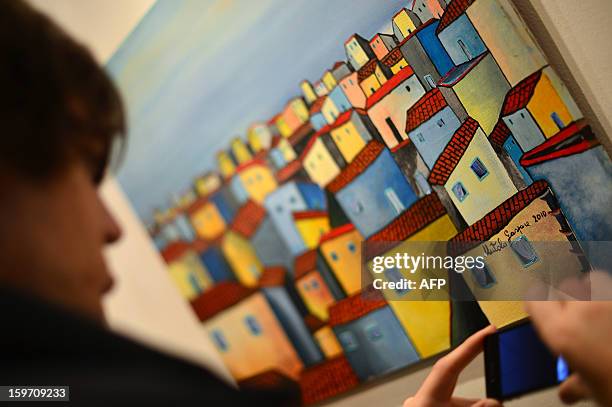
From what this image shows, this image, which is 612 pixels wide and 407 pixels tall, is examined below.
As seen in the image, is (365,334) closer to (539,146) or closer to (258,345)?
(258,345)

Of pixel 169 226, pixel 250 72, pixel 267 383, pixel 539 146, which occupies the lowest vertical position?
pixel 267 383

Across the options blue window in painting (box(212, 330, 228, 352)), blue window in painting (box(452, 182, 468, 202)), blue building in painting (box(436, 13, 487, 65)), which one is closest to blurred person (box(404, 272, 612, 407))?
blue window in painting (box(452, 182, 468, 202))

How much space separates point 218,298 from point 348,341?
0.33 m

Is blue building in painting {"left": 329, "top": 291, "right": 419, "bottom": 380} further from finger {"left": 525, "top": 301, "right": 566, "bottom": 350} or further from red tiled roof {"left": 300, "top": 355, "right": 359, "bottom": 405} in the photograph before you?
finger {"left": 525, "top": 301, "right": 566, "bottom": 350}

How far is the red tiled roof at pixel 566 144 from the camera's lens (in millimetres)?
724

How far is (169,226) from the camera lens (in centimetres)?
127

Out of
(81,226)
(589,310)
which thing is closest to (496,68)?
(589,310)

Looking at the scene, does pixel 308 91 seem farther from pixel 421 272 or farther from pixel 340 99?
pixel 421 272

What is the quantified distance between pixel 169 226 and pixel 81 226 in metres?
0.89

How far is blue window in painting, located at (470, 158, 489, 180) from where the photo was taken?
772 millimetres

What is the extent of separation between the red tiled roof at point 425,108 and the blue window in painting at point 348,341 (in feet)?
1.26

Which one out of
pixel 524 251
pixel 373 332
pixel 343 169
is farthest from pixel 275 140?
pixel 524 251

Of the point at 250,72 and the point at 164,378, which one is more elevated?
the point at 250,72

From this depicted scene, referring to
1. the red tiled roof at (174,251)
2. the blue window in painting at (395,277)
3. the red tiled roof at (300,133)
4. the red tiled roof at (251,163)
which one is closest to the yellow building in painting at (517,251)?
the blue window in painting at (395,277)
